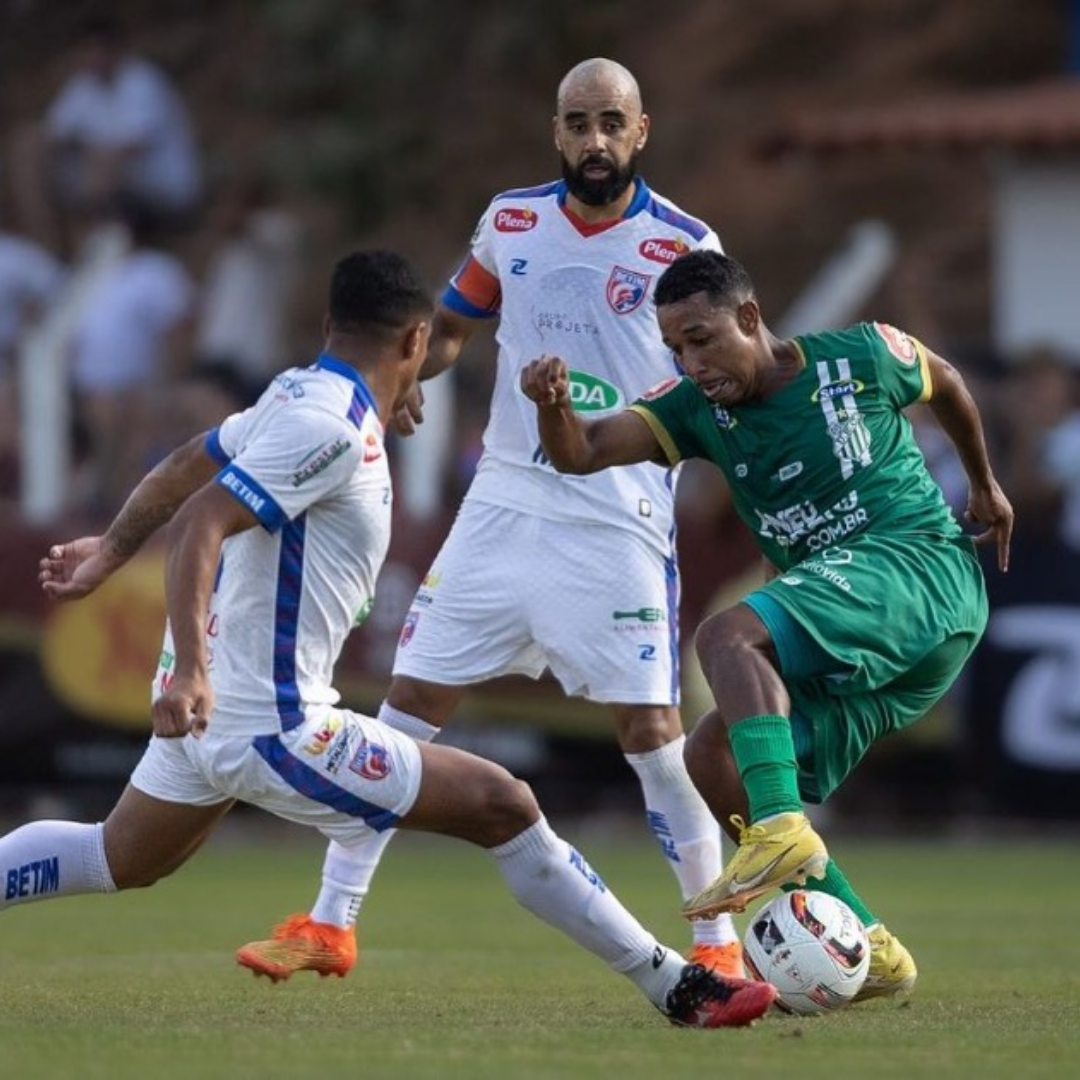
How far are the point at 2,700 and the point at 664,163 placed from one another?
9978 mm

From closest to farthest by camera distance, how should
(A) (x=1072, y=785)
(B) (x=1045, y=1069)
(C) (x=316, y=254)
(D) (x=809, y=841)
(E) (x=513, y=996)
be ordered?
(B) (x=1045, y=1069) < (D) (x=809, y=841) < (E) (x=513, y=996) < (A) (x=1072, y=785) < (C) (x=316, y=254)

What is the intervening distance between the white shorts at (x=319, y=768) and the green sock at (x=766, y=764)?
911mm

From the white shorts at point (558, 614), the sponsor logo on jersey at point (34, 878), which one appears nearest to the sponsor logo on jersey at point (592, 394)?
the white shorts at point (558, 614)

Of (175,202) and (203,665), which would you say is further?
(175,202)

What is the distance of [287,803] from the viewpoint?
7879 millimetres

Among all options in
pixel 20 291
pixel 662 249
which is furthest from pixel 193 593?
pixel 20 291

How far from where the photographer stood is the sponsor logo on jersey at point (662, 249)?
378 inches

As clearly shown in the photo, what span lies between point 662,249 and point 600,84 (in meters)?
0.59

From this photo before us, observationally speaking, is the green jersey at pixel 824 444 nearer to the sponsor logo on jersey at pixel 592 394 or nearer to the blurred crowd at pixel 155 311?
the sponsor logo on jersey at pixel 592 394

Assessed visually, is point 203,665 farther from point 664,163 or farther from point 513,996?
point 664,163

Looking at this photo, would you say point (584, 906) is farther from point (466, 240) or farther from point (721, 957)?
point (466, 240)

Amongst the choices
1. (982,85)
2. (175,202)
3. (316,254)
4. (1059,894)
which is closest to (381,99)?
(316,254)

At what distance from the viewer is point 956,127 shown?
2072cm

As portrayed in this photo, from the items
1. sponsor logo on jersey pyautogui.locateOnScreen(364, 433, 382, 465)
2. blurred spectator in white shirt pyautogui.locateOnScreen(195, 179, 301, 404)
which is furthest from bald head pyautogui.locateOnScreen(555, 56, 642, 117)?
blurred spectator in white shirt pyautogui.locateOnScreen(195, 179, 301, 404)
